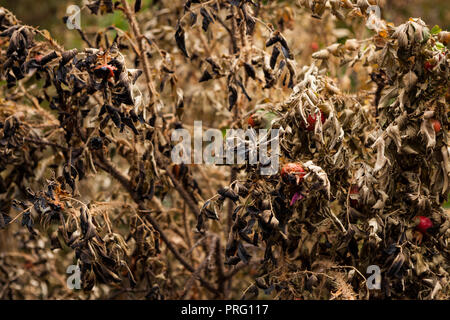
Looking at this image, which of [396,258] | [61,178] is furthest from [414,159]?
[61,178]

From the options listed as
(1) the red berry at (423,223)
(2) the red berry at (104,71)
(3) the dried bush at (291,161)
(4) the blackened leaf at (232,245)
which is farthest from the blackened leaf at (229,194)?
(1) the red berry at (423,223)

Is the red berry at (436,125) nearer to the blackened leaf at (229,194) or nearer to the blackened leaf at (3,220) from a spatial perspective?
the blackened leaf at (229,194)

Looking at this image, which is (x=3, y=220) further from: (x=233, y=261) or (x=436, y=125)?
(x=436, y=125)

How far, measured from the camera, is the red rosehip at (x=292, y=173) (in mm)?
1359

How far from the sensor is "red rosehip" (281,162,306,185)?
1.36 meters

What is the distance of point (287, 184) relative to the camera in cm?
141

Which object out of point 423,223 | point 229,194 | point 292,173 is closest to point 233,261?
point 229,194

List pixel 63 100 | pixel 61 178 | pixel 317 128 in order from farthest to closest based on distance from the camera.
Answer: pixel 63 100 < pixel 61 178 < pixel 317 128

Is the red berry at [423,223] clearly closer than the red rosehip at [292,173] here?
No

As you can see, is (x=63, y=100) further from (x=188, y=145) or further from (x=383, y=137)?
(x=383, y=137)

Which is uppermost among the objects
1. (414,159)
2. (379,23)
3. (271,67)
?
(379,23)

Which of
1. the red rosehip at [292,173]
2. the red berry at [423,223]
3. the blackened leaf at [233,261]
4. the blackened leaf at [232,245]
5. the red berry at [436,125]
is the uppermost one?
the red berry at [436,125]
